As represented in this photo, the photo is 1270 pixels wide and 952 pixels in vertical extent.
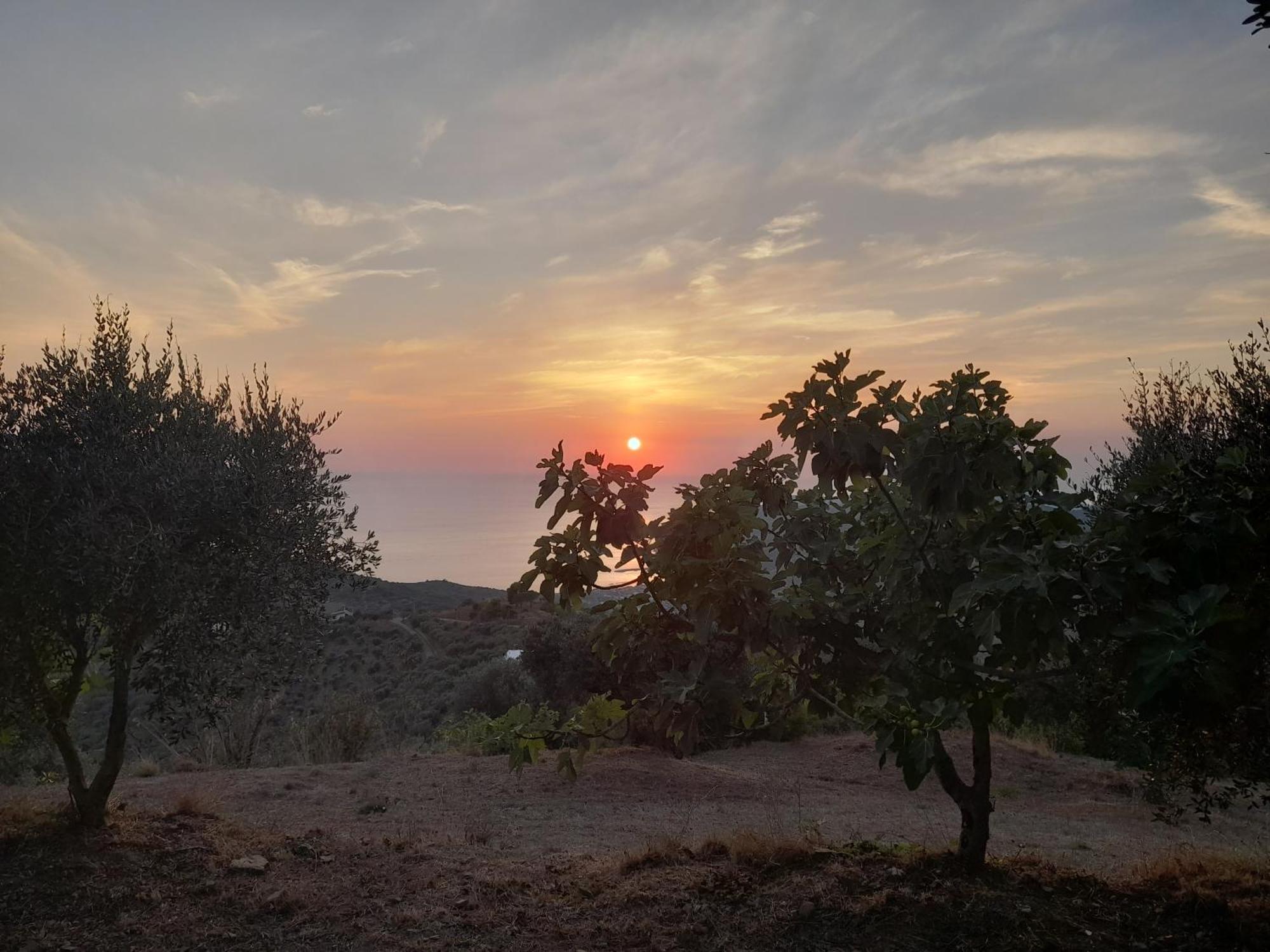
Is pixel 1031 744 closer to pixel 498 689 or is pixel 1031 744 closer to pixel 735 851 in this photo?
pixel 735 851

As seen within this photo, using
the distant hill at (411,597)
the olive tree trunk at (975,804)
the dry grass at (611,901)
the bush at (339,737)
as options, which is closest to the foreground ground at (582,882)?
the dry grass at (611,901)

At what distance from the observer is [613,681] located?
19.5 meters

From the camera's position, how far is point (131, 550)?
6.89 meters

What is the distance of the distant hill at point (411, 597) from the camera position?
52.0 meters

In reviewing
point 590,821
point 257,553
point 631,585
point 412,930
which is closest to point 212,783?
point 590,821

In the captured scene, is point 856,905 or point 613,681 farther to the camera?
point 613,681

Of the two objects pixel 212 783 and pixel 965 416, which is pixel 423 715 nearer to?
pixel 212 783

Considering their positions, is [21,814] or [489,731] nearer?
[489,731]

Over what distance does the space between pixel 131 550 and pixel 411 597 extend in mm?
55000

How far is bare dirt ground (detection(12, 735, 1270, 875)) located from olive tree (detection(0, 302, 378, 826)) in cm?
277

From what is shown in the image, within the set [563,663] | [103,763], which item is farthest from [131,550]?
[563,663]

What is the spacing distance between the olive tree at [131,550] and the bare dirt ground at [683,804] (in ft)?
9.08

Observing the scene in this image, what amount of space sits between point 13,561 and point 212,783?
7.55 meters

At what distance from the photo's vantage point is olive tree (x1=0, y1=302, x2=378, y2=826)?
22.8ft
